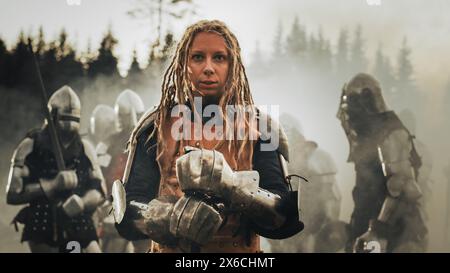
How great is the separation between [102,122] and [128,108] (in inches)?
8.5

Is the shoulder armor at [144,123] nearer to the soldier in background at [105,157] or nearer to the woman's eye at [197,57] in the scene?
the soldier in background at [105,157]

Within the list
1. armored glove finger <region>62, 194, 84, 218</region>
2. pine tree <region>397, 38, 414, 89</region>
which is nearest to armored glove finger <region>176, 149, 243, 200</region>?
armored glove finger <region>62, 194, 84, 218</region>

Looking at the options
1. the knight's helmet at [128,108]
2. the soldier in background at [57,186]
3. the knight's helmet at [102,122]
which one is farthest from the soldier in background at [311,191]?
the soldier in background at [57,186]

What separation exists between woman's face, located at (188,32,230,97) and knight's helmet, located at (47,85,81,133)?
890mm

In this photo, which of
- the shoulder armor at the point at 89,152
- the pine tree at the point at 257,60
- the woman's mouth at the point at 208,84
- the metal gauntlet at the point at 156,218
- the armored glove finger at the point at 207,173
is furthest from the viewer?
the shoulder armor at the point at 89,152

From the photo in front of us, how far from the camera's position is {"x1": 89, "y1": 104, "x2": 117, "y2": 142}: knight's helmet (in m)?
5.62

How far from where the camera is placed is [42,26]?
220 inches

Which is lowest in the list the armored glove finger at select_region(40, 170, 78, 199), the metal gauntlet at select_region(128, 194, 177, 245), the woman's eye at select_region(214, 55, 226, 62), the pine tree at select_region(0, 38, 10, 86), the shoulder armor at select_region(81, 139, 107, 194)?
the metal gauntlet at select_region(128, 194, 177, 245)

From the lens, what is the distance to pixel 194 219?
5191 millimetres

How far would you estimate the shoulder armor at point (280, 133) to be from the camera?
5480 mm

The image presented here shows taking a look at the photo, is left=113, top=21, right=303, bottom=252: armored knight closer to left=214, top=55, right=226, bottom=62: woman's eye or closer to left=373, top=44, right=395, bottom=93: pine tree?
left=214, top=55, right=226, bottom=62: woman's eye

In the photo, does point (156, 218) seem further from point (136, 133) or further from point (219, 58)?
point (219, 58)

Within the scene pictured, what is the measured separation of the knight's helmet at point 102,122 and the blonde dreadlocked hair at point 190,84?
380mm
